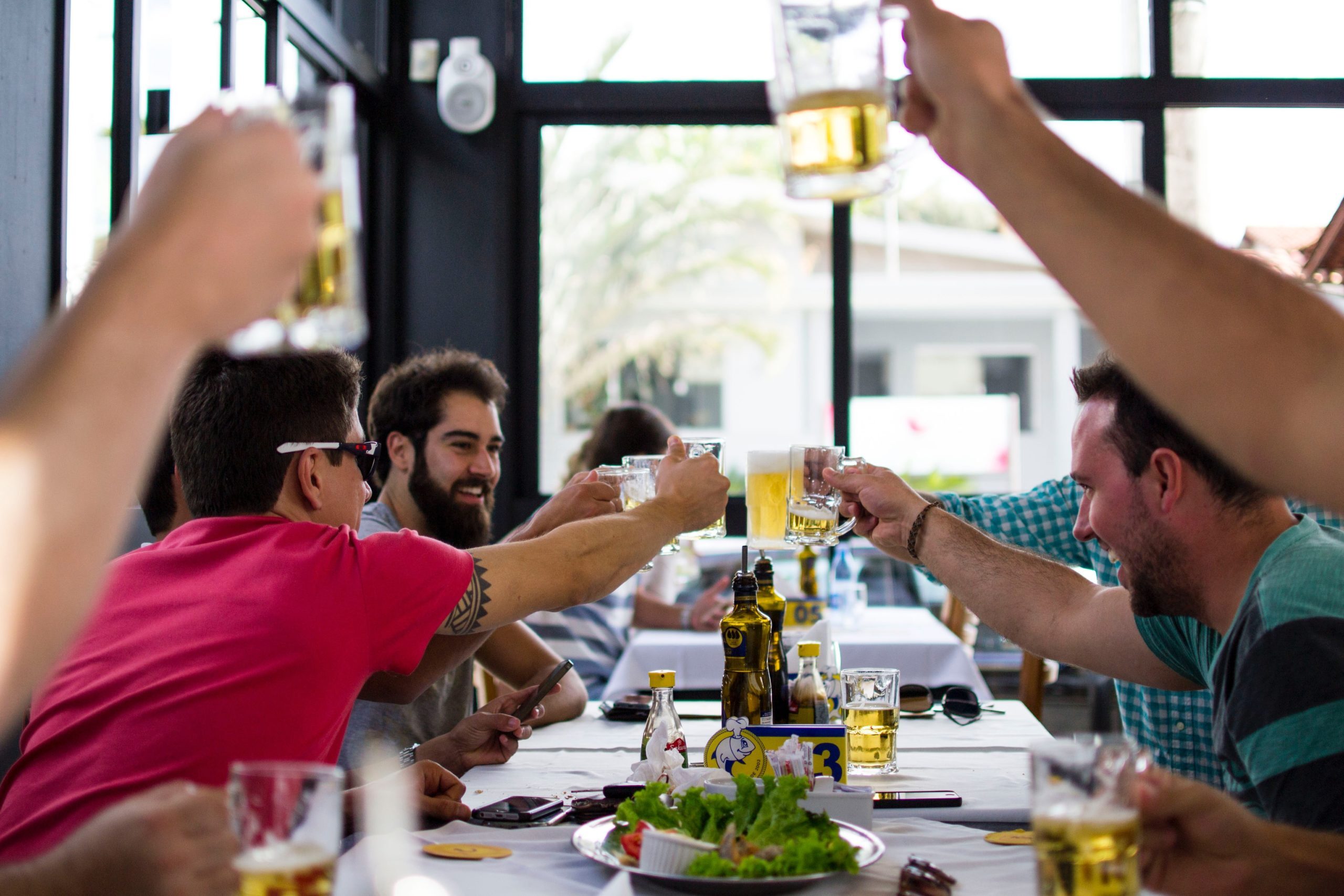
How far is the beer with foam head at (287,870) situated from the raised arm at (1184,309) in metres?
0.70

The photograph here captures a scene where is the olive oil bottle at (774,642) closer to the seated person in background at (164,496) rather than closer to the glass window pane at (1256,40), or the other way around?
the seated person in background at (164,496)

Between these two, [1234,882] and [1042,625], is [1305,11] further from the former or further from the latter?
[1234,882]

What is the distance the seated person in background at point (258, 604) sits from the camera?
144 centimetres

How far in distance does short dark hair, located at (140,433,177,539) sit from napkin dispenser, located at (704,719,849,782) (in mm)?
1172

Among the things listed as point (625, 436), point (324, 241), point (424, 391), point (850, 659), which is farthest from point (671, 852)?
point (625, 436)

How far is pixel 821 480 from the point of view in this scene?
215 centimetres

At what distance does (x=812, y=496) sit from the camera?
7.07ft

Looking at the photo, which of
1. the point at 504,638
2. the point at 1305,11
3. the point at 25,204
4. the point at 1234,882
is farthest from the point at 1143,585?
the point at 1305,11

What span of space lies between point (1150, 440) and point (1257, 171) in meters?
4.25

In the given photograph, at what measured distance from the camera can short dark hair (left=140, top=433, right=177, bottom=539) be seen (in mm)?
2182

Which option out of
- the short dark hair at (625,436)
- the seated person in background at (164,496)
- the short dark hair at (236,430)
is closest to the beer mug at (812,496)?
the short dark hair at (236,430)

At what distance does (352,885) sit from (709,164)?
10.2 metres

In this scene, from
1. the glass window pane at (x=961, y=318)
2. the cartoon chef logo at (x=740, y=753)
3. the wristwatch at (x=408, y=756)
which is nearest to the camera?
the cartoon chef logo at (x=740, y=753)

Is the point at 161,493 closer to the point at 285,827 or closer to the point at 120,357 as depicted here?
the point at 285,827
